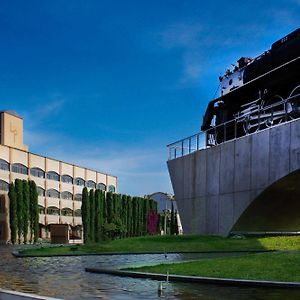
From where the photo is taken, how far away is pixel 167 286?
36.0 ft

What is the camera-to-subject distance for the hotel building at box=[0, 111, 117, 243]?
213 ft

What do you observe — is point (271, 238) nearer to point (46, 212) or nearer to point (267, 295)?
point (267, 295)

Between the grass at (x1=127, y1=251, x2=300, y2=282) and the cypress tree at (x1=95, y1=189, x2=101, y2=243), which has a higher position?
the grass at (x1=127, y1=251, x2=300, y2=282)

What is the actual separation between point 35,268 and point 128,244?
28.6 ft

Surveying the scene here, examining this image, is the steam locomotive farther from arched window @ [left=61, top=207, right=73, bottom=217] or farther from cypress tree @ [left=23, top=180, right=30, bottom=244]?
arched window @ [left=61, top=207, right=73, bottom=217]

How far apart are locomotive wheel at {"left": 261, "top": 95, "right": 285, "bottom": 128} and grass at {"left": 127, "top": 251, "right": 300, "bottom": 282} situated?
967 centimetres

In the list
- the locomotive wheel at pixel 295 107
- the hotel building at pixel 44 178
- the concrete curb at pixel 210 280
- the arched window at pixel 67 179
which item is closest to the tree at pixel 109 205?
the hotel building at pixel 44 178

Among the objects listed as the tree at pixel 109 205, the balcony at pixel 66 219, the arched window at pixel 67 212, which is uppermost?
the tree at pixel 109 205

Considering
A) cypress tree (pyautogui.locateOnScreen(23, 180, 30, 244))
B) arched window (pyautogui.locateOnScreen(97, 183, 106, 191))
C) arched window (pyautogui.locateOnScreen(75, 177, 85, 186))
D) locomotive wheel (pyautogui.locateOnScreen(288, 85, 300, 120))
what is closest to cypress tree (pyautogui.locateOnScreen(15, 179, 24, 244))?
cypress tree (pyautogui.locateOnScreen(23, 180, 30, 244))

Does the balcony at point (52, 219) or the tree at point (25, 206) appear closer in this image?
the tree at point (25, 206)

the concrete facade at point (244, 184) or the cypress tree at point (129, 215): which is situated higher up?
the concrete facade at point (244, 184)

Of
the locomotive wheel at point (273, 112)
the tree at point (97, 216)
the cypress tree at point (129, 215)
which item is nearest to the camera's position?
the locomotive wheel at point (273, 112)

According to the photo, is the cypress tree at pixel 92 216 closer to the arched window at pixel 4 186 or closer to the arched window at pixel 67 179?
the arched window at pixel 4 186

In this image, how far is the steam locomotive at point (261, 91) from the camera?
22.5 meters
